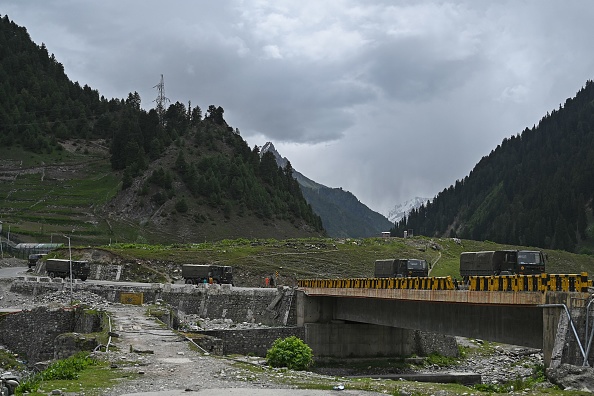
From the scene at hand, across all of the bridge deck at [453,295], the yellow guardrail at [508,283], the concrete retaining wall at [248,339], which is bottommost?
the concrete retaining wall at [248,339]

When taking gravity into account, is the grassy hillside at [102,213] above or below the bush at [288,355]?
above

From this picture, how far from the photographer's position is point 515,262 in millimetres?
40719

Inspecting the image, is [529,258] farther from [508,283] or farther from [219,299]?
[219,299]

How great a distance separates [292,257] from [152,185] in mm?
65703

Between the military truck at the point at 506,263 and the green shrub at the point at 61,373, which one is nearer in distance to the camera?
the green shrub at the point at 61,373

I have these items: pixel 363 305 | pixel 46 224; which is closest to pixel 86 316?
pixel 363 305

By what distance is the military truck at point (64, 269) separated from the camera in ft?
236

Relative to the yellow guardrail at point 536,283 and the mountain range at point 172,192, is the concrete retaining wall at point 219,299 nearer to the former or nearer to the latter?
the yellow guardrail at point 536,283

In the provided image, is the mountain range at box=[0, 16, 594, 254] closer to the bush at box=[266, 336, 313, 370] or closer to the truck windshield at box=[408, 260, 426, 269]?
the truck windshield at box=[408, 260, 426, 269]

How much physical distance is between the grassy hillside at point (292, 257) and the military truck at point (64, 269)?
19.3ft

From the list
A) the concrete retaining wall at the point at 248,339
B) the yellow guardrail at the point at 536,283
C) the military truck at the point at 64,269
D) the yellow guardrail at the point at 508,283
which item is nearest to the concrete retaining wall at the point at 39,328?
the concrete retaining wall at the point at 248,339

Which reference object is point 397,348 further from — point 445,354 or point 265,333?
point 265,333

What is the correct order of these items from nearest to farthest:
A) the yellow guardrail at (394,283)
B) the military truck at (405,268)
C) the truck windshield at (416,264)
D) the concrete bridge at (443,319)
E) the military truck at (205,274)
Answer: the concrete bridge at (443,319), the yellow guardrail at (394,283), the military truck at (405,268), the truck windshield at (416,264), the military truck at (205,274)

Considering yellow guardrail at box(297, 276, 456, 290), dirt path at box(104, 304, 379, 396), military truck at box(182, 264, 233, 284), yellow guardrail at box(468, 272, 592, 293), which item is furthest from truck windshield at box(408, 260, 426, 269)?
military truck at box(182, 264, 233, 284)
